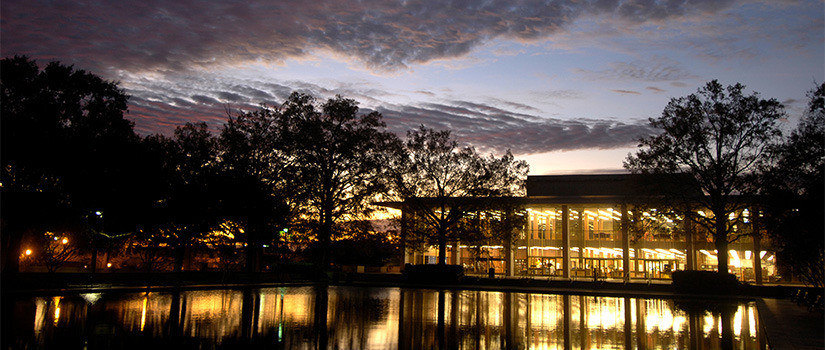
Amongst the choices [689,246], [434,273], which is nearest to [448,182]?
[434,273]

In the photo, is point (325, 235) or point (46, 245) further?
point (325, 235)

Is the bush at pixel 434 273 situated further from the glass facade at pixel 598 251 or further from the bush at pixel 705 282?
the bush at pixel 705 282

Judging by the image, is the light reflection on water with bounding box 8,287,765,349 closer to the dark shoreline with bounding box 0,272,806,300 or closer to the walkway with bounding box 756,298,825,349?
the walkway with bounding box 756,298,825,349

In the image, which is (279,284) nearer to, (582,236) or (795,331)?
(795,331)

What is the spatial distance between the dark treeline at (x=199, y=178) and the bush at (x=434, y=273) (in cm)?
271

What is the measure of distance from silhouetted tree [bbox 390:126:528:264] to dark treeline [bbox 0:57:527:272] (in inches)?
4.5

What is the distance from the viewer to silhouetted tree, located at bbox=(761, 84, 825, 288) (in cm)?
2134

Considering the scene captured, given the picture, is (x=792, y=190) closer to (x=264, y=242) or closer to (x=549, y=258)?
(x=264, y=242)

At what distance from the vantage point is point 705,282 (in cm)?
3712

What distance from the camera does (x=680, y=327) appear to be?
1716cm

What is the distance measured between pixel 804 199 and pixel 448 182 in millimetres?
29041

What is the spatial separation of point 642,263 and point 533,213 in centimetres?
1236

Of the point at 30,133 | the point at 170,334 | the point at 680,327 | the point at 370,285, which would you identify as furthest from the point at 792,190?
the point at 30,133

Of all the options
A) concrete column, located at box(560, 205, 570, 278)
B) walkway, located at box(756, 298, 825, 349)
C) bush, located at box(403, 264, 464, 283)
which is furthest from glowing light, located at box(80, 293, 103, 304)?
concrete column, located at box(560, 205, 570, 278)
